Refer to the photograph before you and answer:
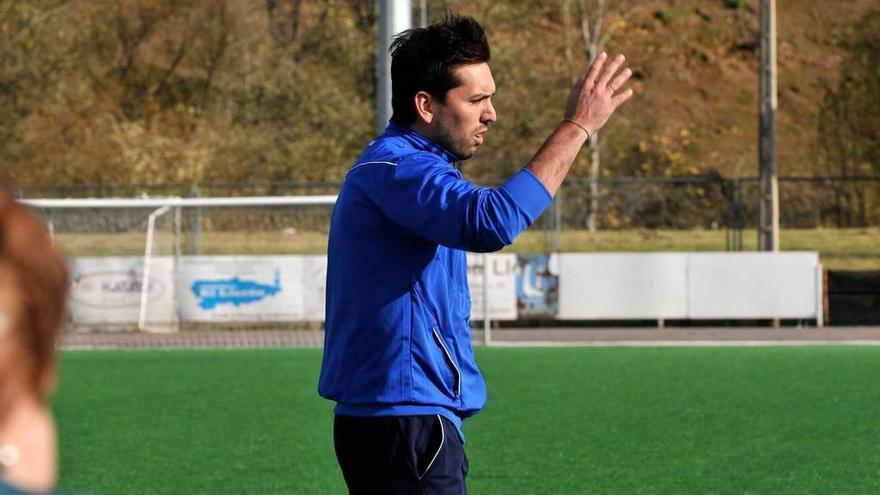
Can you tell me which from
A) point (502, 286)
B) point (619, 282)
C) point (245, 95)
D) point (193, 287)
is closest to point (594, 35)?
point (245, 95)

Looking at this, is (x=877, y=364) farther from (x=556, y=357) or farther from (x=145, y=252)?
(x=145, y=252)

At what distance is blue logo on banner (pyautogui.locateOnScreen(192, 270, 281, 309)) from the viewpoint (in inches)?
853

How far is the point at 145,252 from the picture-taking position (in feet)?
76.1

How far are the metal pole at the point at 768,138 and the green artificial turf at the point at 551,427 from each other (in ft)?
31.7

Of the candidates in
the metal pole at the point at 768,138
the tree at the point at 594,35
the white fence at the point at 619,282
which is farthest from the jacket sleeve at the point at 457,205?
the tree at the point at 594,35

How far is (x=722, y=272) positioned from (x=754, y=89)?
50597 millimetres

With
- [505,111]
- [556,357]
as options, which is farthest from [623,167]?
[556,357]

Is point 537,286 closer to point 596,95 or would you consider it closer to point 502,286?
point 502,286

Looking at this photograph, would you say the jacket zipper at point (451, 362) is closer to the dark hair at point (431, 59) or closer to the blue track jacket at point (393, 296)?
the blue track jacket at point (393, 296)

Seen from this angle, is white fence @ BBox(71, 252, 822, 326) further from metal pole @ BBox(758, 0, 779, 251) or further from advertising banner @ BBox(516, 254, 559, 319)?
metal pole @ BBox(758, 0, 779, 251)

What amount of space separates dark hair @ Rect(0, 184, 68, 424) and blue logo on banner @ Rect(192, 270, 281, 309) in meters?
20.4

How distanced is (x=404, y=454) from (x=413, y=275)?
1.39 ft

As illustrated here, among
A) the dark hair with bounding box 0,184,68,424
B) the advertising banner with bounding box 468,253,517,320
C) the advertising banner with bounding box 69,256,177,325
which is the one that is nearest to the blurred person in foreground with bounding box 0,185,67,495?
the dark hair with bounding box 0,184,68,424

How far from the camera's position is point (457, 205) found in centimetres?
339
